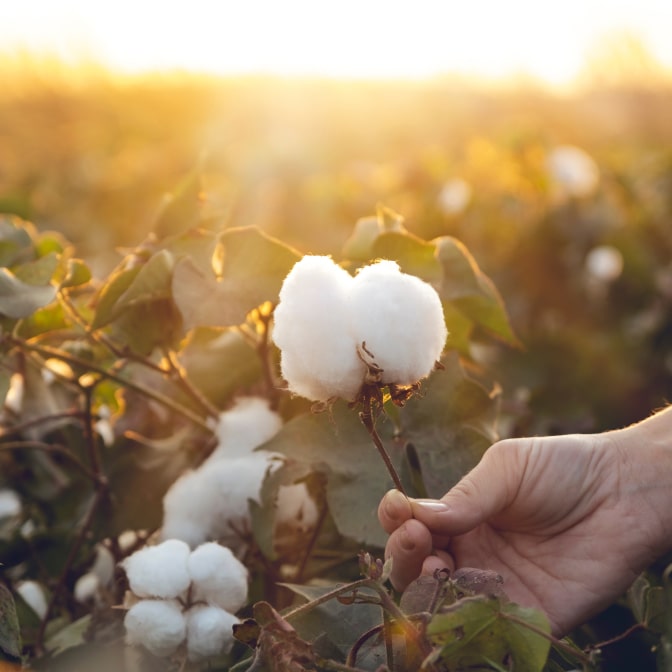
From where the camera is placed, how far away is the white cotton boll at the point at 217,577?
909 mm

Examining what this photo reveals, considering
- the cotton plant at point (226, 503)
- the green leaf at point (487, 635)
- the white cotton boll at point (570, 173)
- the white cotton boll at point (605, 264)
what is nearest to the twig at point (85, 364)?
the cotton plant at point (226, 503)

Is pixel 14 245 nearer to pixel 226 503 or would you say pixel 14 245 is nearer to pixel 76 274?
pixel 76 274

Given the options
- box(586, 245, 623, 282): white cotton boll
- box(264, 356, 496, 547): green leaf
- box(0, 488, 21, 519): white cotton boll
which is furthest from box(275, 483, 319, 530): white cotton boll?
box(586, 245, 623, 282): white cotton boll

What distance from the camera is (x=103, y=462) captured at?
1.27 meters

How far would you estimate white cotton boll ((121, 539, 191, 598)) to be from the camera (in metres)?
0.89

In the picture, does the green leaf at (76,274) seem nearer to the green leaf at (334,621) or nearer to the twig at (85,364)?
the twig at (85,364)

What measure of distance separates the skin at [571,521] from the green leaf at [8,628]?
0.35m

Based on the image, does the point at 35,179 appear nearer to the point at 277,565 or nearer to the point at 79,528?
the point at 79,528

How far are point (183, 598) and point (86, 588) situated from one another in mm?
495

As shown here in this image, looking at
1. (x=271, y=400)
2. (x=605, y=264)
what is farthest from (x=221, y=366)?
(x=605, y=264)

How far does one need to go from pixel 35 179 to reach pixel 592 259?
298 cm

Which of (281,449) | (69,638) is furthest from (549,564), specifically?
(69,638)

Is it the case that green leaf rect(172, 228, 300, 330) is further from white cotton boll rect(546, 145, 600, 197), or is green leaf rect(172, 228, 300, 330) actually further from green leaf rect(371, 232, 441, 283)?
white cotton boll rect(546, 145, 600, 197)

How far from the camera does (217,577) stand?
91 centimetres
